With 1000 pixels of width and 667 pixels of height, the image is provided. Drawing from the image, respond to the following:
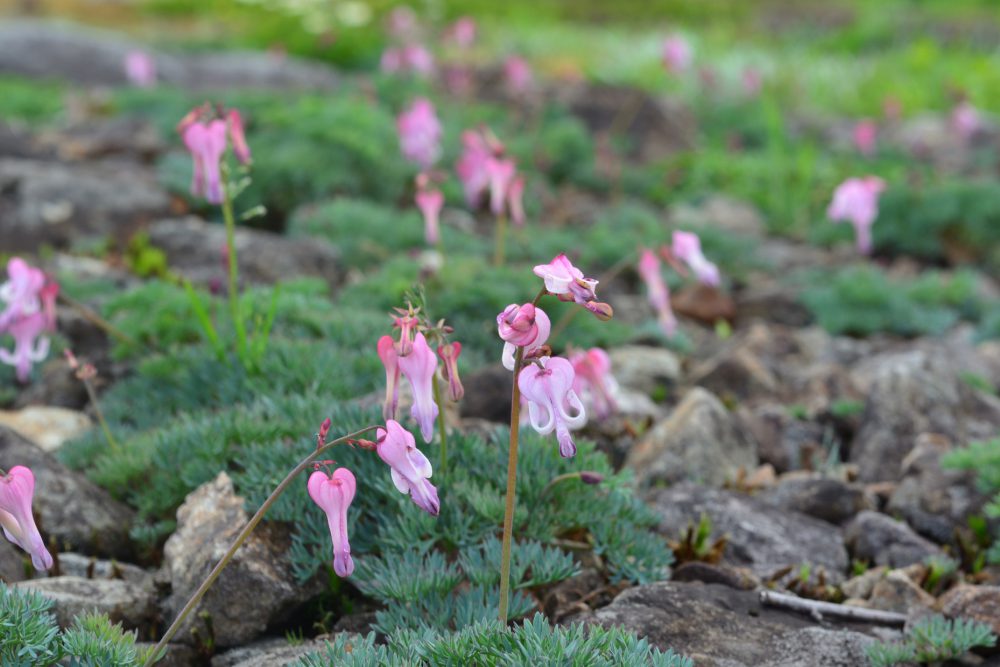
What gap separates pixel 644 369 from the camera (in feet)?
18.4

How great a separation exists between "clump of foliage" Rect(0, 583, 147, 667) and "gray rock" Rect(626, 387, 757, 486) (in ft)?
7.52

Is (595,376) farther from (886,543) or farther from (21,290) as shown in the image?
(21,290)

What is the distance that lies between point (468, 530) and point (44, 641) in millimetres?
1255

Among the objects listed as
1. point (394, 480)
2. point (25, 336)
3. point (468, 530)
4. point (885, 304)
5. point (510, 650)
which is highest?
point (394, 480)

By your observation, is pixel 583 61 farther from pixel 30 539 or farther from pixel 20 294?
pixel 30 539

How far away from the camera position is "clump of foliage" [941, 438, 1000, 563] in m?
4.04

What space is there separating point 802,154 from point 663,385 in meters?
4.87

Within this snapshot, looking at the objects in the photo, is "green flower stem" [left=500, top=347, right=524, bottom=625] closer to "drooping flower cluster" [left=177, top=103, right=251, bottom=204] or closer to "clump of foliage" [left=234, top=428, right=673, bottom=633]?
"clump of foliage" [left=234, top=428, right=673, bottom=633]

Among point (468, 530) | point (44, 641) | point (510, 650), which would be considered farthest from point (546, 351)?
point (44, 641)

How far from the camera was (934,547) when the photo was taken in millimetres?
3941

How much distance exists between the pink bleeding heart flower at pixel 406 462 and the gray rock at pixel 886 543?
2.19m

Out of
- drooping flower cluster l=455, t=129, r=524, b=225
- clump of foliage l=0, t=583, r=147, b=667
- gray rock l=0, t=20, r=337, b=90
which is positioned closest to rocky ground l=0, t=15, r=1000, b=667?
clump of foliage l=0, t=583, r=147, b=667

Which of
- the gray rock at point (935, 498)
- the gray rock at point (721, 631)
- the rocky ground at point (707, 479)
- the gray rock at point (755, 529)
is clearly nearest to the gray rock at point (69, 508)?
the rocky ground at point (707, 479)

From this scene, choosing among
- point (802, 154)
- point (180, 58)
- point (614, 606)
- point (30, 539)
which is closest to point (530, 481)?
point (614, 606)
